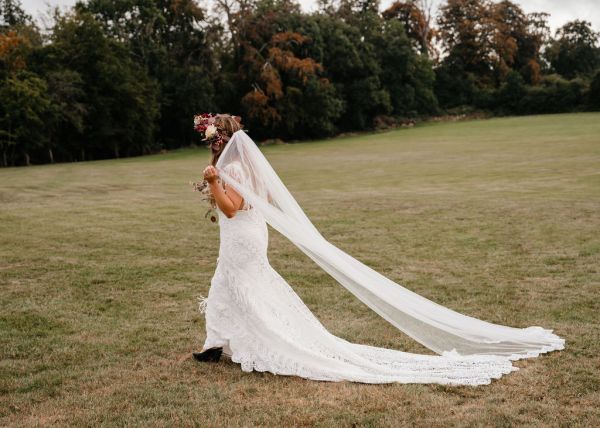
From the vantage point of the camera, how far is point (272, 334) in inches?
224

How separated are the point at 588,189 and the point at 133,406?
16.6 m

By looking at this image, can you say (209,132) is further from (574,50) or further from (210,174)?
(574,50)

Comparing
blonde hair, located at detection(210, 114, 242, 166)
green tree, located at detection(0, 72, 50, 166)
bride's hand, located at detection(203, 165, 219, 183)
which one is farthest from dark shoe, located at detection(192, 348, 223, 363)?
green tree, located at detection(0, 72, 50, 166)

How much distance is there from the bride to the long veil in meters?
0.01

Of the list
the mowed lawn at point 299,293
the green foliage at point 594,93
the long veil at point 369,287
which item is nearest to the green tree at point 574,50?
the green foliage at point 594,93

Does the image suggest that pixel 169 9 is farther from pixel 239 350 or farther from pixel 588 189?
pixel 239 350

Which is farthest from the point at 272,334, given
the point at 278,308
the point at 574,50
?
the point at 574,50

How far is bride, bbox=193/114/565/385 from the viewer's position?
558cm

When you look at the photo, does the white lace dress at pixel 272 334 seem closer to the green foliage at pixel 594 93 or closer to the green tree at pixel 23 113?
the green tree at pixel 23 113

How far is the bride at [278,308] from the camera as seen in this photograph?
558 cm

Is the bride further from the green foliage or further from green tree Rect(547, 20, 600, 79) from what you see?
green tree Rect(547, 20, 600, 79)

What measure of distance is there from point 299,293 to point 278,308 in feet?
8.95

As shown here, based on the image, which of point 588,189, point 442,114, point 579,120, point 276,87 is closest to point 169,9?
point 276,87

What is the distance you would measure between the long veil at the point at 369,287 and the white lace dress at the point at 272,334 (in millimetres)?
229
